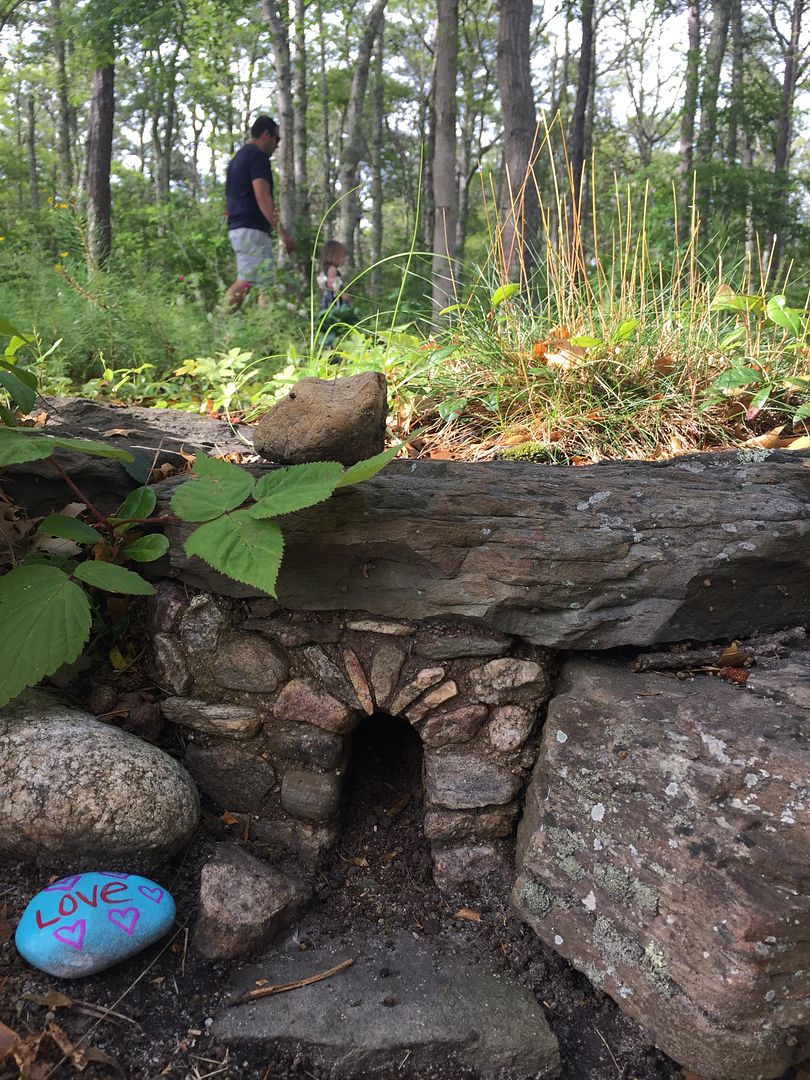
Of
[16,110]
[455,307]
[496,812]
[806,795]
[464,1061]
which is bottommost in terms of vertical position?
[464,1061]

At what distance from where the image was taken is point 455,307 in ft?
10.2

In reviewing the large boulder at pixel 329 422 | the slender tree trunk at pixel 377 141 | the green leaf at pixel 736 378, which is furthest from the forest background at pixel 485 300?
the slender tree trunk at pixel 377 141

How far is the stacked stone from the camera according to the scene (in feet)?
6.87

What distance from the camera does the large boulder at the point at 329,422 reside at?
80.7 inches

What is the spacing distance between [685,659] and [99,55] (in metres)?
8.03

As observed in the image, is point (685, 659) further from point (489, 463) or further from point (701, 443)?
point (701, 443)

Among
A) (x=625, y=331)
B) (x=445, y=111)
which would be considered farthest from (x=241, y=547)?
(x=445, y=111)

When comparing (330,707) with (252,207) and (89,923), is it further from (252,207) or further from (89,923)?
(252,207)

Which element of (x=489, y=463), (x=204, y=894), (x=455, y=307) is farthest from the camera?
(x=455, y=307)

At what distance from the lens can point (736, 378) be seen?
8.93ft

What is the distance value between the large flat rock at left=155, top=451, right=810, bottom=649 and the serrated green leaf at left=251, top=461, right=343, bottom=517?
0.60ft

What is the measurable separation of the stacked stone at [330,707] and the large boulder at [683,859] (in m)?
0.16

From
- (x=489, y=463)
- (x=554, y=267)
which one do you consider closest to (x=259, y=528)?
(x=489, y=463)

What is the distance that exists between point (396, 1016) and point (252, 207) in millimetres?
6132
